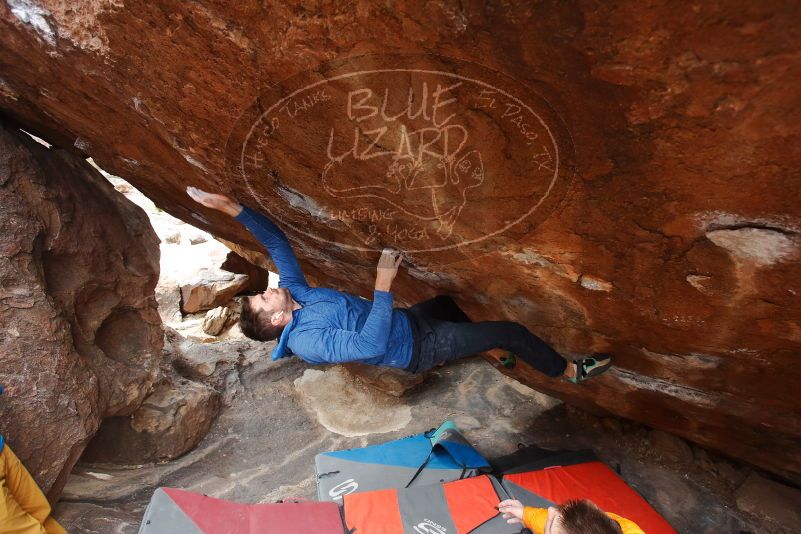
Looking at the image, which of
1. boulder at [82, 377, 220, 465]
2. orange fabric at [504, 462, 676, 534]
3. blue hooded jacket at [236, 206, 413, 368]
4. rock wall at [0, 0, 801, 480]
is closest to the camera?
rock wall at [0, 0, 801, 480]

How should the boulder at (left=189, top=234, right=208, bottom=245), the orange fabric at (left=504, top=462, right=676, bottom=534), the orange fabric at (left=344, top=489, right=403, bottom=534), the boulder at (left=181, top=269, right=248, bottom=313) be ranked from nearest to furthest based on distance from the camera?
the orange fabric at (left=344, top=489, right=403, bottom=534), the orange fabric at (left=504, top=462, right=676, bottom=534), the boulder at (left=181, top=269, right=248, bottom=313), the boulder at (left=189, top=234, right=208, bottom=245)

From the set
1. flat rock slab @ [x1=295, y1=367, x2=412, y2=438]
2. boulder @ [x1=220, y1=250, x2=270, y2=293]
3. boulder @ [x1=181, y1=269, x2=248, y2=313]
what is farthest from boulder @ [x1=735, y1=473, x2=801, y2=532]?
boulder @ [x1=220, y1=250, x2=270, y2=293]

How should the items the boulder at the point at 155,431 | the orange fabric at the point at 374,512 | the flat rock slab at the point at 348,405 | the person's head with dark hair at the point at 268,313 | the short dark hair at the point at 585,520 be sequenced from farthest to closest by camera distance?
the flat rock slab at the point at 348,405
the boulder at the point at 155,431
the orange fabric at the point at 374,512
the person's head with dark hair at the point at 268,313
the short dark hair at the point at 585,520

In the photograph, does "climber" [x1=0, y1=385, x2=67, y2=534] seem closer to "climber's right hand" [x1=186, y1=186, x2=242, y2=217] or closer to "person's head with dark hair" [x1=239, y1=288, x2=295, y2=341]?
"person's head with dark hair" [x1=239, y1=288, x2=295, y2=341]

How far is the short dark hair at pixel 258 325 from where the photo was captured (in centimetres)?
265

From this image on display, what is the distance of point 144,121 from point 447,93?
190 centimetres

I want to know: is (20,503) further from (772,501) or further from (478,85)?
(772,501)

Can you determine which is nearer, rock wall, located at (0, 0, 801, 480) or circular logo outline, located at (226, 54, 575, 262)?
rock wall, located at (0, 0, 801, 480)

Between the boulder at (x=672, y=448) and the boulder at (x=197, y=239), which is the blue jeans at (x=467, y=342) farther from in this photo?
the boulder at (x=197, y=239)

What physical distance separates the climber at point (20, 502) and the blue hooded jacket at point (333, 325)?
1.60 metres

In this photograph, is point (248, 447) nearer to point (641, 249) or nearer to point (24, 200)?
point (24, 200)

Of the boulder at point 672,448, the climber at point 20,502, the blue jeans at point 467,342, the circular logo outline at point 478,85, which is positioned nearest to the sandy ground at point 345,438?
the boulder at point 672,448

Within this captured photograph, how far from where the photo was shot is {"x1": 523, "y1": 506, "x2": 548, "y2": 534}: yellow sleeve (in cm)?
288

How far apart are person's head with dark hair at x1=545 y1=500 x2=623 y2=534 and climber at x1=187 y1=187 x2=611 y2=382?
93 cm
